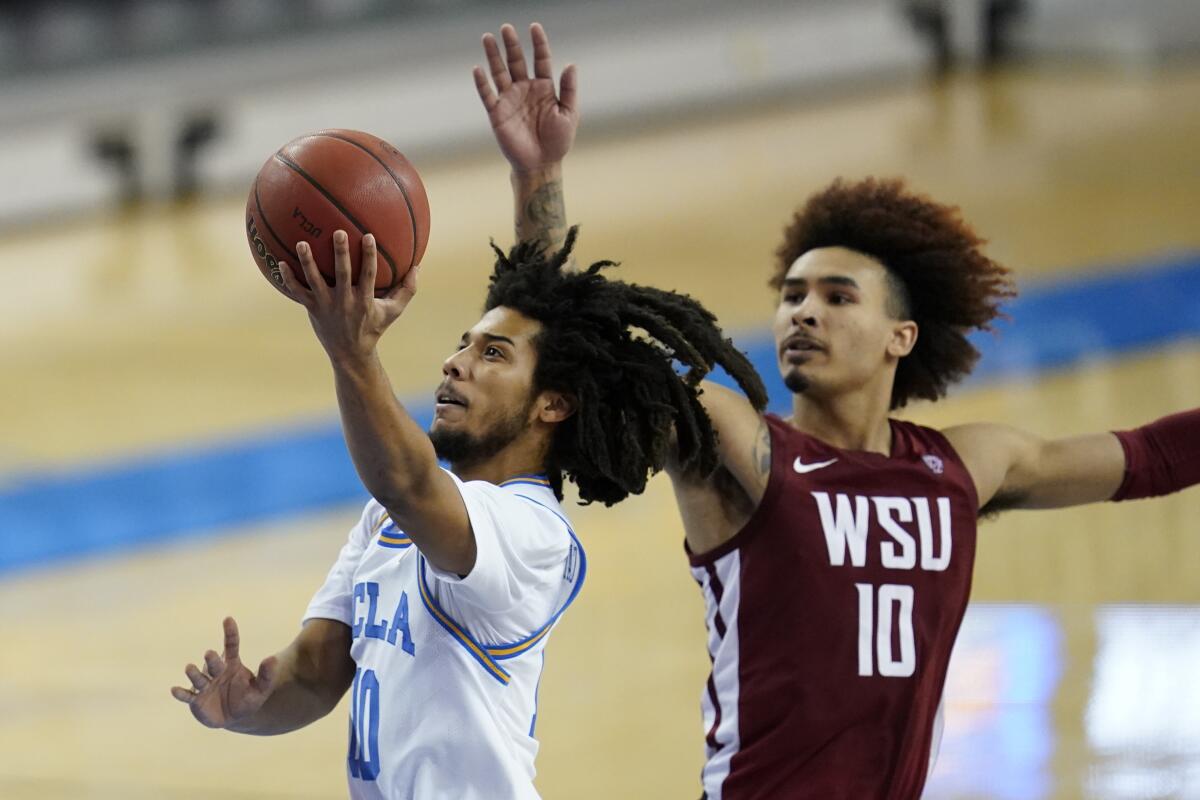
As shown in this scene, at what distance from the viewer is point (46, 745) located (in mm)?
5938

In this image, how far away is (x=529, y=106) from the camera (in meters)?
4.00

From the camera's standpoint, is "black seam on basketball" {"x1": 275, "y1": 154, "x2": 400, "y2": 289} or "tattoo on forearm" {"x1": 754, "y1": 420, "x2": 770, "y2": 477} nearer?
"black seam on basketball" {"x1": 275, "y1": 154, "x2": 400, "y2": 289}

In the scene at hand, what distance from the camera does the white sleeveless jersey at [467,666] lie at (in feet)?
9.87

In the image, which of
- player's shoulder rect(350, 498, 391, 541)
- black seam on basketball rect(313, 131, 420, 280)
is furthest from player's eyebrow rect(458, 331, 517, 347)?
player's shoulder rect(350, 498, 391, 541)

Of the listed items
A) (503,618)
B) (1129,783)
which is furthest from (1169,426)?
(503,618)

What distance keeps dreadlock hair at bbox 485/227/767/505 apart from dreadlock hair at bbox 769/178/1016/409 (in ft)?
2.90

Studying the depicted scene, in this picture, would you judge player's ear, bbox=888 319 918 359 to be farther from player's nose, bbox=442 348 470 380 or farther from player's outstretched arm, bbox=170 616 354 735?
player's outstretched arm, bbox=170 616 354 735

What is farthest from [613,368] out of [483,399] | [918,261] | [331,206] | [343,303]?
[918,261]

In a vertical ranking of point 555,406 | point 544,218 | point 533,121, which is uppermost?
point 533,121

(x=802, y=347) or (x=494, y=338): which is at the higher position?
→ (x=802, y=347)

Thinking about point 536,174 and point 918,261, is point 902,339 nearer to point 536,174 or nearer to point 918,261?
point 918,261

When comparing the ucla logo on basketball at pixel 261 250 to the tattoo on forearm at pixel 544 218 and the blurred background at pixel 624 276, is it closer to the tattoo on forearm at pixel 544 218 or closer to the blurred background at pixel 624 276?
the tattoo on forearm at pixel 544 218

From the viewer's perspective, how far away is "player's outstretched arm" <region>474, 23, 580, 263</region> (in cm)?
393

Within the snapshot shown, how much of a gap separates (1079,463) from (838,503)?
2.04ft
